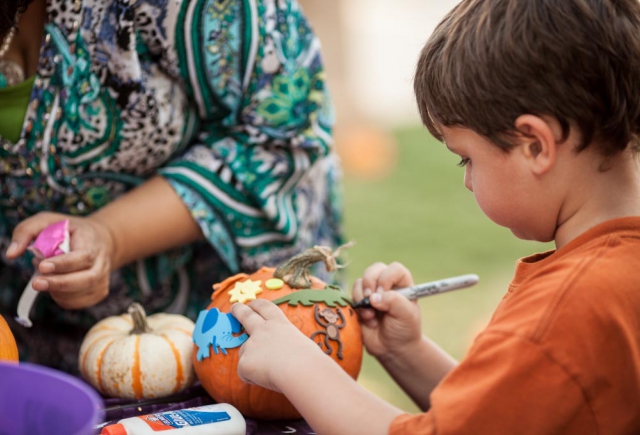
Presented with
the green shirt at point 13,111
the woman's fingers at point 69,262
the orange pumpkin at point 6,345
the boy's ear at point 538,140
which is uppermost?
the green shirt at point 13,111

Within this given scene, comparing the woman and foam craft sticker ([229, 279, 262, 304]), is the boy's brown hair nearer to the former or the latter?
foam craft sticker ([229, 279, 262, 304])

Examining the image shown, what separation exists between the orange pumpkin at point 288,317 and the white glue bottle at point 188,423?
0.06 m

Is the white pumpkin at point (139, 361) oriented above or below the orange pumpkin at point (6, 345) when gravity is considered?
below

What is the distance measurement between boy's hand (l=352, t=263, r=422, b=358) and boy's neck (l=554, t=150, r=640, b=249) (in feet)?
1.18

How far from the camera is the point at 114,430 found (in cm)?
105

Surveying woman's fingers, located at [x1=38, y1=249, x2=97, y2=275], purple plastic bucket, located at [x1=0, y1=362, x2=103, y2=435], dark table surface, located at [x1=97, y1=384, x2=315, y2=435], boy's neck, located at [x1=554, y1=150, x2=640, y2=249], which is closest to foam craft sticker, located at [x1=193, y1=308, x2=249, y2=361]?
dark table surface, located at [x1=97, y1=384, x2=315, y2=435]

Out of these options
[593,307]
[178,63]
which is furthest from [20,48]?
[593,307]

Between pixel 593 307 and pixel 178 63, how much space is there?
924mm

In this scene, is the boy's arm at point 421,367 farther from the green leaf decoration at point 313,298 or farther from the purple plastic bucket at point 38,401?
the purple plastic bucket at point 38,401

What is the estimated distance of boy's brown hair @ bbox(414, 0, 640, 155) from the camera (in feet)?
3.39

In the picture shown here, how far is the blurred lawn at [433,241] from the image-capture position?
3674 mm

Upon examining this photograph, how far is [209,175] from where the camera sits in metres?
1.58

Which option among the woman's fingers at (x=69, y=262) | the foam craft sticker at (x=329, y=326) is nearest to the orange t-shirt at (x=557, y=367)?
the foam craft sticker at (x=329, y=326)

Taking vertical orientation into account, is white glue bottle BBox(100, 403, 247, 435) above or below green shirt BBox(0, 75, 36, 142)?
below
